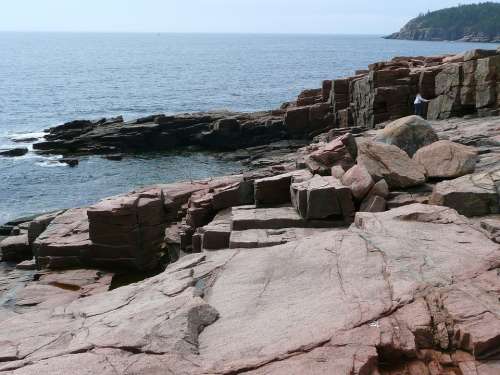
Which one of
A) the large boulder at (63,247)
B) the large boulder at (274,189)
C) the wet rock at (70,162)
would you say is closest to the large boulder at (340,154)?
the large boulder at (274,189)

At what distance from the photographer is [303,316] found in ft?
24.4

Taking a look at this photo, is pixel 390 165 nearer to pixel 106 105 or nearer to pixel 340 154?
pixel 340 154

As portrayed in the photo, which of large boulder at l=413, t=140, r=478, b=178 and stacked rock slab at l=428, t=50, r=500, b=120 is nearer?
large boulder at l=413, t=140, r=478, b=178

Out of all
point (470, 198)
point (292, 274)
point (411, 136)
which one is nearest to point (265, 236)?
point (292, 274)

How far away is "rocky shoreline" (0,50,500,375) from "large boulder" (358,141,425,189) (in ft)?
0.14

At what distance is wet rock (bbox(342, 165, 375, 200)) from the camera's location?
1351 centimetres

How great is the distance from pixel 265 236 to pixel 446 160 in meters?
5.55

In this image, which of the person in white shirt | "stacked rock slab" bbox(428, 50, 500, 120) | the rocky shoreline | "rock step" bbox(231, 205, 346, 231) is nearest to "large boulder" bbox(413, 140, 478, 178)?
the rocky shoreline

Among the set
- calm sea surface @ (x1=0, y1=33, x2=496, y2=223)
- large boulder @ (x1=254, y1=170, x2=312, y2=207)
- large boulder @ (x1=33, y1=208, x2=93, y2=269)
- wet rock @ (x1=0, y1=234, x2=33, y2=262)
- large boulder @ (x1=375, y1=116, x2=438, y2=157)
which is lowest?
calm sea surface @ (x1=0, y1=33, x2=496, y2=223)

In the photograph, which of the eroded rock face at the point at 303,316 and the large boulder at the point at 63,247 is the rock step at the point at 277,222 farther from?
the large boulder at the point at 63,247

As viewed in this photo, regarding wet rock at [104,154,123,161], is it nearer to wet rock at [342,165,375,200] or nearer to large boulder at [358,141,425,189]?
large boulder at [358,141,425,189]

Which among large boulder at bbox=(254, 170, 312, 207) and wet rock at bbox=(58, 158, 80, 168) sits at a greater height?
large boulder at bbox=(254, 170, 312, 207)

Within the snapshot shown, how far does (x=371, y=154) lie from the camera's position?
47.4 feet

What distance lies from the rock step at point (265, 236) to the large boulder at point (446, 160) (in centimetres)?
377
